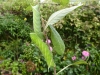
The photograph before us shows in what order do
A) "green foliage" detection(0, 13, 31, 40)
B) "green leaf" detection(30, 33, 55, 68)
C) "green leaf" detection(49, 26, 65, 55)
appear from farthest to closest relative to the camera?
1. "green foliage" detection(0, 13, 31, 40)
2. "green leaf" detection(49, 26, 65, 55)
3. "green leaf" detection(30, 33, 55, 68)

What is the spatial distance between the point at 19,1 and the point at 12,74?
1.73 meters

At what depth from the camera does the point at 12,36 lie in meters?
3.46

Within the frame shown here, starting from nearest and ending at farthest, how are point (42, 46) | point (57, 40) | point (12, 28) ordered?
point (42, 46)
point (57, 40)
point (12, 28)

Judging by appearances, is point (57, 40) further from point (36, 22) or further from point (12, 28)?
point (12, 28)

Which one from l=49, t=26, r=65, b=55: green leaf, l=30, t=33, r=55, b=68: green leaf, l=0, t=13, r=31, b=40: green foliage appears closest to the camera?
l=30, t=33, r=55, b=68: green leaf

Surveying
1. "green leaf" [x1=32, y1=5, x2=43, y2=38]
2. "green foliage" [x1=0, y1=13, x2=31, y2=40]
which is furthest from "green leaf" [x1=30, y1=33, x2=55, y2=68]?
"green foliage" [x1=0, y1=13, x2=31, y2=40]

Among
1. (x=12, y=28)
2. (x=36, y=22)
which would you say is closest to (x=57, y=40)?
(x=36, y=22)

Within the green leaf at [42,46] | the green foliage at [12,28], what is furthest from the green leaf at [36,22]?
the green foliage at [12,28]

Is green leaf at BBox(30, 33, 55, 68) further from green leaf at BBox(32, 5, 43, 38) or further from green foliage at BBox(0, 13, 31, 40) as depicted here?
green foliage at BBox(0, 13, 31, 40)

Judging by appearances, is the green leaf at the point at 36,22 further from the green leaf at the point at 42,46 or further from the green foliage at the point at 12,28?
the green foliage at the point at 12,28

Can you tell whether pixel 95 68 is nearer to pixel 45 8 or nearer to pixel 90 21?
pixel 90 21

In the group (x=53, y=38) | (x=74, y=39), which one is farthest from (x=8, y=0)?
(x=53, y=38)

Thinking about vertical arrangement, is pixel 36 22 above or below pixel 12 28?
above

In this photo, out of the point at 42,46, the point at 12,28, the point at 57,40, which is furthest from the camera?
the point at 12,28
